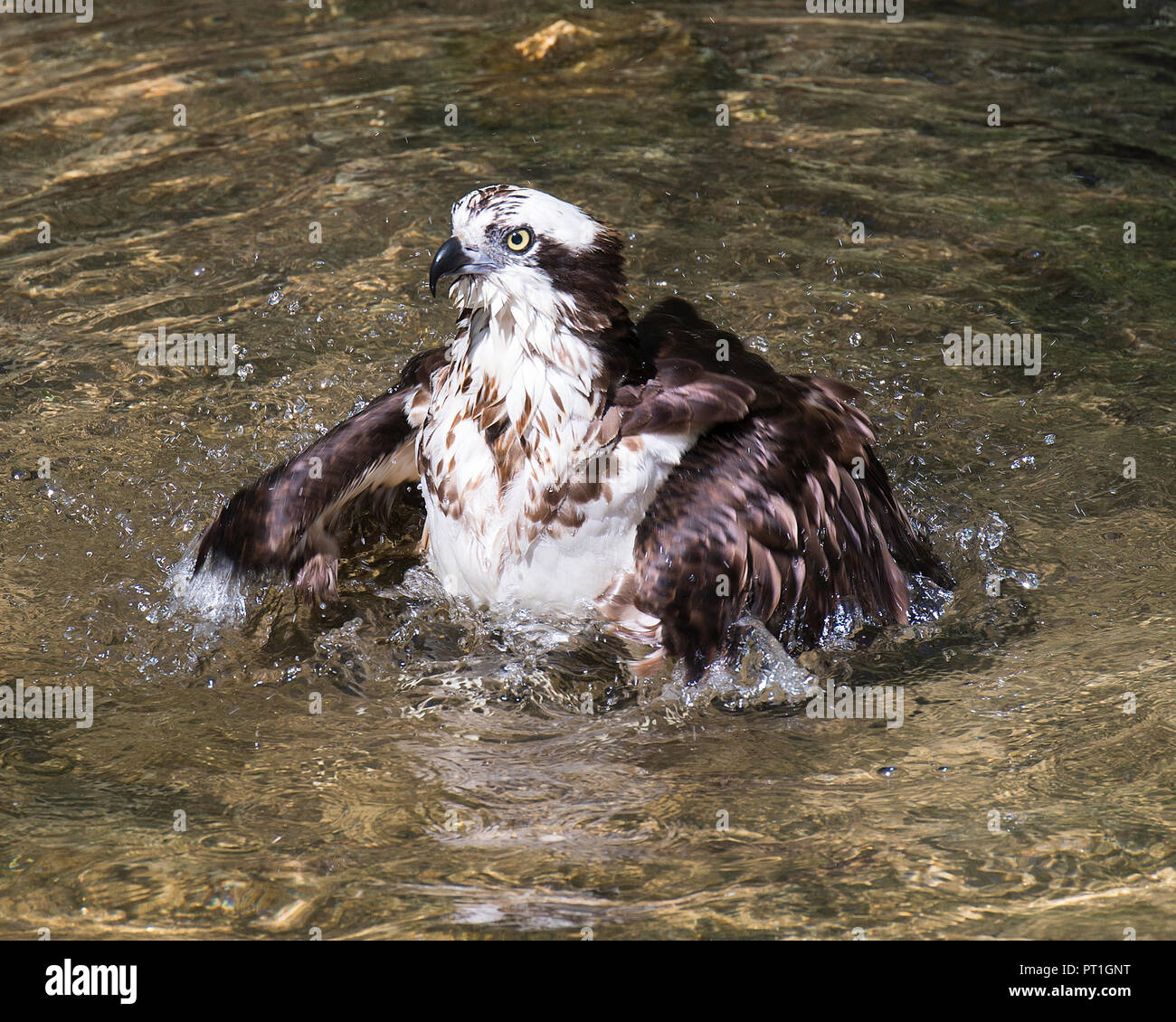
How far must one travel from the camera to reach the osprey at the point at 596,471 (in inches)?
154

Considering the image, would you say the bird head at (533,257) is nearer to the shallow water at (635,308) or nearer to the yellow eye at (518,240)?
the yellow eye at (518,240)

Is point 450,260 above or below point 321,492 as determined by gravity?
above

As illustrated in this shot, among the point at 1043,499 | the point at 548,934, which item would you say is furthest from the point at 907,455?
the point at 548,934

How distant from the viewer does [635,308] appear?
20.3 feet

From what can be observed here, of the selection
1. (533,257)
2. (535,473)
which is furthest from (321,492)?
(533,257)

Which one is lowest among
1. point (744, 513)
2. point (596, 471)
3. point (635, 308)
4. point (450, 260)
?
point (744, 513)

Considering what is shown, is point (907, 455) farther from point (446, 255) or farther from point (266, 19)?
point (266, 19)

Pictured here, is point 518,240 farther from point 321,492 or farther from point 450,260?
point 321,492

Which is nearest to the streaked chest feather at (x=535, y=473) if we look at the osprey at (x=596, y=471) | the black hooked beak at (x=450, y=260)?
the osprey at (x=596, y=471)

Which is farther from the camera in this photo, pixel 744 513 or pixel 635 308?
pixel 635 308

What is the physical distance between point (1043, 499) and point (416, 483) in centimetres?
226

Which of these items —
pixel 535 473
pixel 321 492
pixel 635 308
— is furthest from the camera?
pixel 635 308

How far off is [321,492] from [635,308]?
2406mm

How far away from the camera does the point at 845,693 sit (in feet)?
13.2
